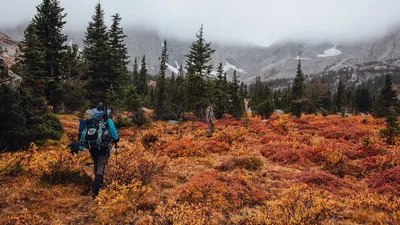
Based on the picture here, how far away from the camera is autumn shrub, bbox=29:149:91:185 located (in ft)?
22.3

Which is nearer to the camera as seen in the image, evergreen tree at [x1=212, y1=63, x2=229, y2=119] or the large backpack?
the large backpack

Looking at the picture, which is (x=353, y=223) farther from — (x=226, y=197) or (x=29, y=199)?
(x=29, y=199)

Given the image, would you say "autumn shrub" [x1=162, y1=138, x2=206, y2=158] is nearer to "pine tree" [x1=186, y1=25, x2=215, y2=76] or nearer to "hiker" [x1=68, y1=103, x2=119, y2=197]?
"hiker" [x1=68, y1=103, x2=119, y2=197]

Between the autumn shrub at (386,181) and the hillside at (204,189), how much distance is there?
0.09ft

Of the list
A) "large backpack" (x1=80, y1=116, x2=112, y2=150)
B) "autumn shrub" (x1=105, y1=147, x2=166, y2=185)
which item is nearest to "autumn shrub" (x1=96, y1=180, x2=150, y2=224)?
"autumn shrub" (x1=105, y1=147, x2=166, y2=185)

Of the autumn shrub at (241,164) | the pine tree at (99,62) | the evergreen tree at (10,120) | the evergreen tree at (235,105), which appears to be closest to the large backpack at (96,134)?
the autumn shrub at (241,164)

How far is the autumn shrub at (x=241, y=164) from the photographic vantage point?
999cm

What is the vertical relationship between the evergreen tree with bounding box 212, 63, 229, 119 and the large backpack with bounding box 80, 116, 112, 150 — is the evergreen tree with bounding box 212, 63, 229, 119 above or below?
above

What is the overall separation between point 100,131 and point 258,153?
29.1 ft

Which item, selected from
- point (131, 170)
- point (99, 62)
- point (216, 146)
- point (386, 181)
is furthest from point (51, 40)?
point (386, 181)

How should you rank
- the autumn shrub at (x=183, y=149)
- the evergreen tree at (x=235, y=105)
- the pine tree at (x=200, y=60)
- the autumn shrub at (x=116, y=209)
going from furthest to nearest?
the evergreen tree at (x=235, y=105), the pine tree at (x=200, y=60), the autumn shrub at (x=183, y=149), the autumn shrub at (x=116, y=209)

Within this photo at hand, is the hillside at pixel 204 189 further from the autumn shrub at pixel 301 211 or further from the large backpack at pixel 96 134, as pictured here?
the large backpack at pixel 96 134

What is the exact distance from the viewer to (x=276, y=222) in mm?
4703

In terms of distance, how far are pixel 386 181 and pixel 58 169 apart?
10.7 m
